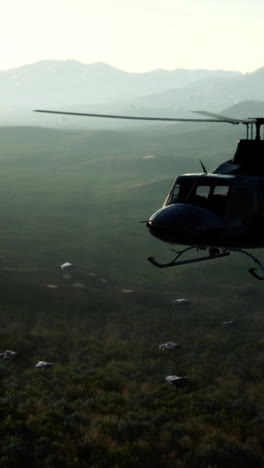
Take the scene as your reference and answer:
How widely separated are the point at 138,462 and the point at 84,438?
2.50 metres

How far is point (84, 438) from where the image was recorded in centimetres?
2275

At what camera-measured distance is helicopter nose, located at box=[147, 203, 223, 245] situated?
728 inches

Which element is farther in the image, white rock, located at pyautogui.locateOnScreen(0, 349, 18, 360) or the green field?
white rock, located at pyautogui.locateOnScreen(0, 349, 18, 360)

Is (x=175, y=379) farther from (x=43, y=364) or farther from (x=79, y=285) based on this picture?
(x=79, y=285)

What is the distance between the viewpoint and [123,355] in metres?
35.7

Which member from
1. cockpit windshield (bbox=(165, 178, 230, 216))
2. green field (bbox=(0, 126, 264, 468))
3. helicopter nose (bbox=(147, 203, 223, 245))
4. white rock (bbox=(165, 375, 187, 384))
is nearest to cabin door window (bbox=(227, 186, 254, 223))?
cockpit windshield (bbox=(165, 178, 230, 216))

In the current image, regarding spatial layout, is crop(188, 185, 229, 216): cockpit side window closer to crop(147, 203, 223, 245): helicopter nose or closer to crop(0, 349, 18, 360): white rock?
crop(147, 203, 223, 245): helicopter nose

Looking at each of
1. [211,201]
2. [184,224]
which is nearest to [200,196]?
[211,201]

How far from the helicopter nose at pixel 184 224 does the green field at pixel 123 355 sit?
827cm

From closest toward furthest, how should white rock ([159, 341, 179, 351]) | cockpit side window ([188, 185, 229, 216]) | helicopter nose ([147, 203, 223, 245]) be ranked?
helicopter nose ([147, 203, 223, 245]), cockpit side window ([188, 185, 229, 216]), white rock ([159, 341, 179, 351])

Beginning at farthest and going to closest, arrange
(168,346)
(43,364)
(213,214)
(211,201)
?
(168,346) < (43,364) < (211,201) < (213,214)

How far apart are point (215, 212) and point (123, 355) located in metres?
18.5

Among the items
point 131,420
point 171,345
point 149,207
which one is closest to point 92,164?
point 149,207

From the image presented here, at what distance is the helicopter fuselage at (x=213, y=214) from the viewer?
61.1 ft
